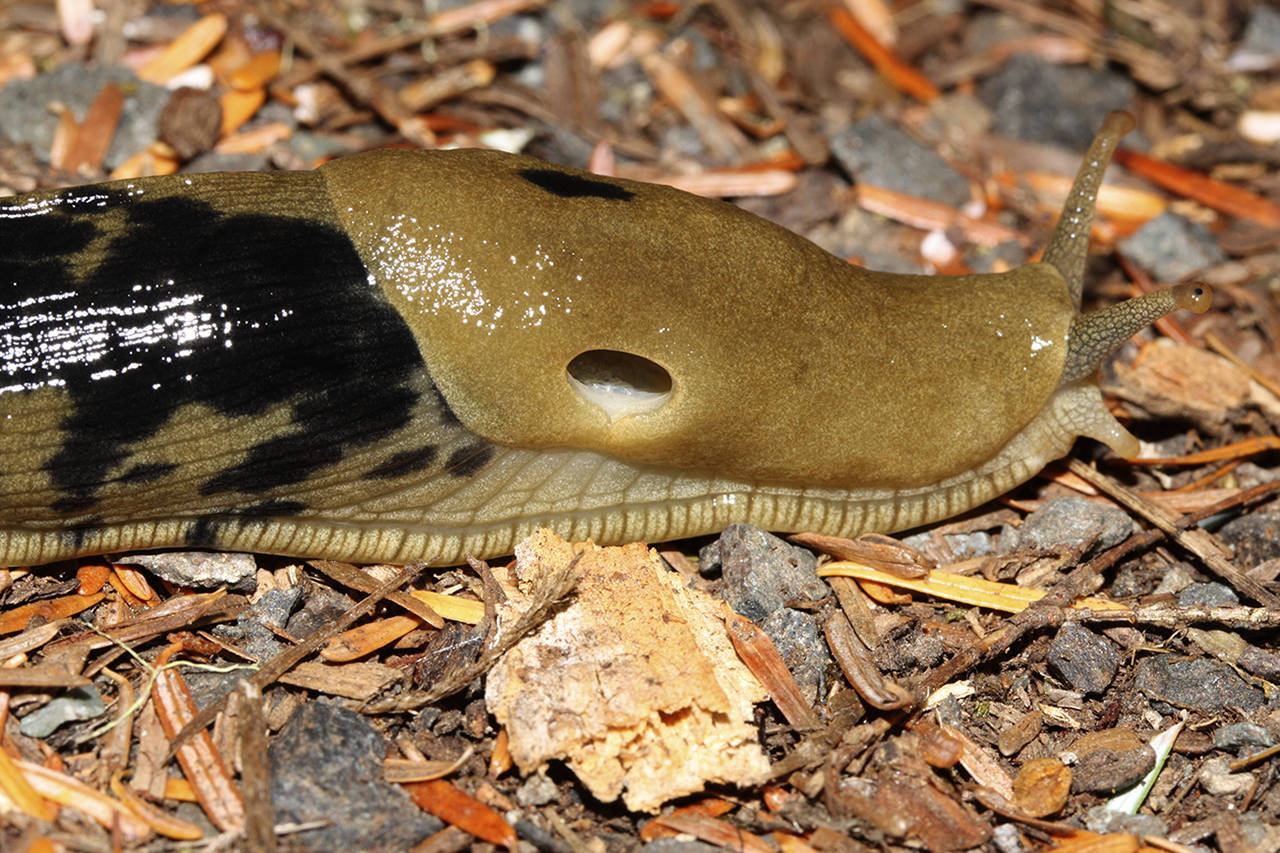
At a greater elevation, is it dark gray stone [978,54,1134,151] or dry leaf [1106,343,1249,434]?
dark gray stone [978,54,1134,151]

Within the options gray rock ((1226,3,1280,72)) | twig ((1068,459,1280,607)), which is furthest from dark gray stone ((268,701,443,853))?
gray rock ((1226,3,1280,72))

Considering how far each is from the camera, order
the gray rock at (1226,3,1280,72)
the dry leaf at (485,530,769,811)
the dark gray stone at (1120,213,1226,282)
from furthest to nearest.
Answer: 1. the gray rock at (1226,3,1280,72)
2. the dark gray stone at (1120,213,1226,282)
3. the dry leaf at (485,530,769,811)

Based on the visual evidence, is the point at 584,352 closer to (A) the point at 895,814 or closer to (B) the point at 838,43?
(A) the point at 895,814

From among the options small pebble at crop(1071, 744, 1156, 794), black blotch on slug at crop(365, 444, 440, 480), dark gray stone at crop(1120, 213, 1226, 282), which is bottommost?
small pebble at crop(1071, 744, 1156, 794)

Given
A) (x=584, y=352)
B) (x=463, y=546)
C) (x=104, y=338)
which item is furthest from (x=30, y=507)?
(x=584, y=352)

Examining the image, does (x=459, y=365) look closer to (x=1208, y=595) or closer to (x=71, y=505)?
(x=71, y=505)

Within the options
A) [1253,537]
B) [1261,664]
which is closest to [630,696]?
[1261,664]

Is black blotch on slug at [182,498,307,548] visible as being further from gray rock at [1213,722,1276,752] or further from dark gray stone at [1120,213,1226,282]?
dark gray stone at [1120,213,1226,282]
